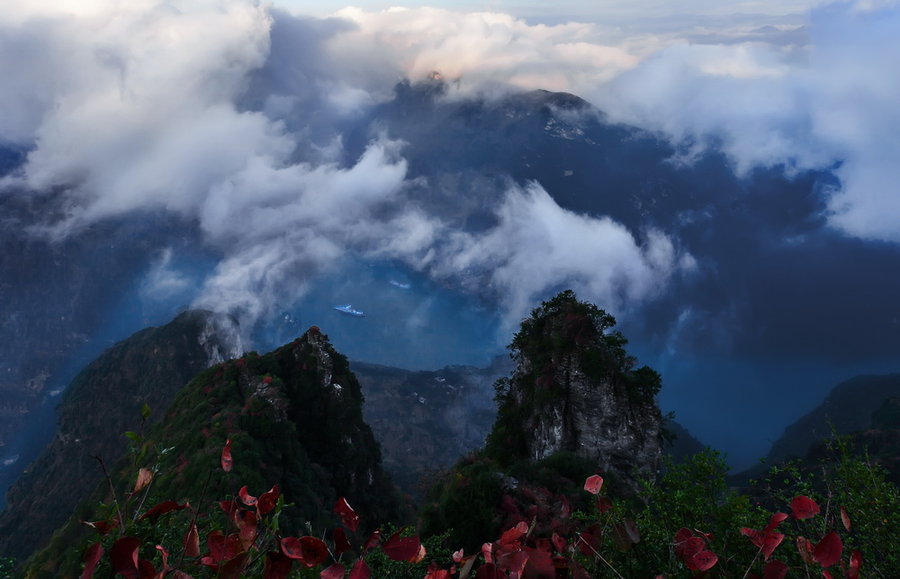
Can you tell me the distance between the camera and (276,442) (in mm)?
65875

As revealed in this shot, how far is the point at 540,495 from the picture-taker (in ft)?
132

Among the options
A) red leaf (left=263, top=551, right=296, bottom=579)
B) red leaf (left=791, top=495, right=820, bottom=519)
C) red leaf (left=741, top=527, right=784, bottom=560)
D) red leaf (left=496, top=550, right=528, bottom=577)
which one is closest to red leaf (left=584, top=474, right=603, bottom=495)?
red leaf (left=496, top=550, right=528, bottom=577)

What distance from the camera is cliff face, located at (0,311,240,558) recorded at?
13888cm

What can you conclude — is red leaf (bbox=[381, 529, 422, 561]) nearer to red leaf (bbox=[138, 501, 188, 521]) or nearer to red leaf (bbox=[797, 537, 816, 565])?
red leaf (bbox=[138, 501, 188, 521])

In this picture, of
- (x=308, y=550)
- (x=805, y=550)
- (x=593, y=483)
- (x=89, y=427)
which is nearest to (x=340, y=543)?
(x=308, y=550)

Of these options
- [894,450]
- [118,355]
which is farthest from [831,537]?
[118,355]

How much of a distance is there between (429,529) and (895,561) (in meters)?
33.0

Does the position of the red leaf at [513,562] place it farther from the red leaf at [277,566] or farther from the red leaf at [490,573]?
the red leaf at [277,566]

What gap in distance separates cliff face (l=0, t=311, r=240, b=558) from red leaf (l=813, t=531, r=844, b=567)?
168320 millimetres

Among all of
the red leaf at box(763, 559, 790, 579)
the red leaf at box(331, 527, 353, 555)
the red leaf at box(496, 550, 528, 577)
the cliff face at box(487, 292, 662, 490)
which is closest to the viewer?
the red leaf at box(496, 550, 528, 577)

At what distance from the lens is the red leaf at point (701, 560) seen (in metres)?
8.04

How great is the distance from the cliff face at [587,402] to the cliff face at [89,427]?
133 m

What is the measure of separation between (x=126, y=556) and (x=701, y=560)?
9.35 m

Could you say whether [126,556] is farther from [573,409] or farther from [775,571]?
[573,409]
